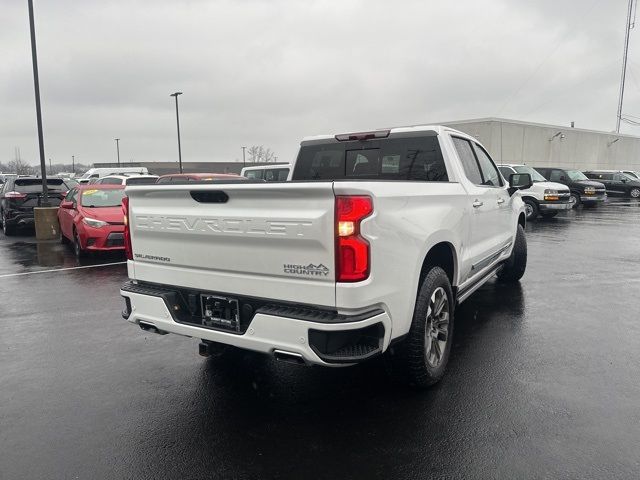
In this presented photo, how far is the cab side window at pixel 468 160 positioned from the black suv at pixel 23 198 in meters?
13.5

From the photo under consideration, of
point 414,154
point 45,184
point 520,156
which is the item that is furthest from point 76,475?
point 520,156

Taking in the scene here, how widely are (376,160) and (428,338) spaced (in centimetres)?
196

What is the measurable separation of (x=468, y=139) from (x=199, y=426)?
152 inches

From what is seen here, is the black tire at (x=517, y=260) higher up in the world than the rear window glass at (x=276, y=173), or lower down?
lower down

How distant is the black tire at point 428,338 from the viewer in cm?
335

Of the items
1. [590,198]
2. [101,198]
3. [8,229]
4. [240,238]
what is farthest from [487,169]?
[590,198]

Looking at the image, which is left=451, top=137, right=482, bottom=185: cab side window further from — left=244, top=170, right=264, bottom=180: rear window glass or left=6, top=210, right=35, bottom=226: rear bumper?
left=6, top=210, right=35, bottom=226: rear bumper

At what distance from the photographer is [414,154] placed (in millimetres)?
4559

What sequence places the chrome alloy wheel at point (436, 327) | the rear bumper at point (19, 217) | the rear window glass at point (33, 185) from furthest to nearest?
the rear window glass at point (33, 185)
the rear bumper at point (19, 217)
the chrome alloy wheel at point (436, 327)

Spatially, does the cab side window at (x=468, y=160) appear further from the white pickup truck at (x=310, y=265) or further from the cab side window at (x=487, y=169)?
the white pickup truck at (x=310, y=265)

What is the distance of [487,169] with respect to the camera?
562 centimetres

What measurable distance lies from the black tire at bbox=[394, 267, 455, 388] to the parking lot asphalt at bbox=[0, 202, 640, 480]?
17 centimetres

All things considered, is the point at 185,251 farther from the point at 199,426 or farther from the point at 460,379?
the point at 460,379

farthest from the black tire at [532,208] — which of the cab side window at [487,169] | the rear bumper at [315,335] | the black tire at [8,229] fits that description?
the black tire at [8,229]
